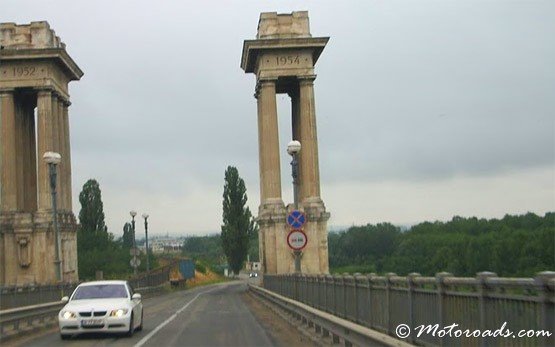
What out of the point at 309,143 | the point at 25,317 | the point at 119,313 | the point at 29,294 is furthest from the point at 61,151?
the point at 119,313

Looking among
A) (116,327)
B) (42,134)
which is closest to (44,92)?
(42,134)

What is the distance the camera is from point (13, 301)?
28.5m

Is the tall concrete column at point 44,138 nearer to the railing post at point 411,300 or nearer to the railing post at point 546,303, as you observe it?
the railing post at point 411,300

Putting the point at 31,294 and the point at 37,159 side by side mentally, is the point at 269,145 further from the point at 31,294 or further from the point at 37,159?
the point at 31,294

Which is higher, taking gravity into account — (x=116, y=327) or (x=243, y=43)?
(x=243, y=43)

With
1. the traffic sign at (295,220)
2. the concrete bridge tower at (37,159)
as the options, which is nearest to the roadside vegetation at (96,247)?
the concrete bridge tower at (37,159)

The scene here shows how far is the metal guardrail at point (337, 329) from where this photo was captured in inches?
466

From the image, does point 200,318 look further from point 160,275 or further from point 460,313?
point 160,275

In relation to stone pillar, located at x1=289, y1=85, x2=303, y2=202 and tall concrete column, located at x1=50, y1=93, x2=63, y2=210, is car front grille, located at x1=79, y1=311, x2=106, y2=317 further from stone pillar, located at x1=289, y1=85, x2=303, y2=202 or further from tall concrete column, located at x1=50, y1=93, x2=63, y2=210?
stone pillar, located at x1=289, y1=85, x2=303, y2=202

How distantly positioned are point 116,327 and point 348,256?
188 feet

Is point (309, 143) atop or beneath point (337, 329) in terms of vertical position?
atop

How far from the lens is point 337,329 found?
15.6 metres

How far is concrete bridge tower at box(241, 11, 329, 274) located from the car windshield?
32774 millimetres

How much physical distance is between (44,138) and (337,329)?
4383 cm
